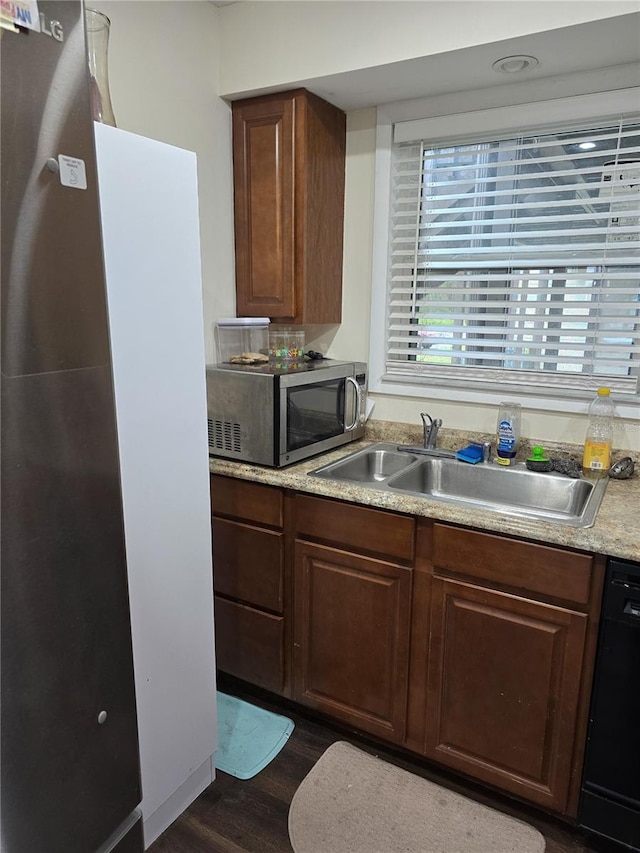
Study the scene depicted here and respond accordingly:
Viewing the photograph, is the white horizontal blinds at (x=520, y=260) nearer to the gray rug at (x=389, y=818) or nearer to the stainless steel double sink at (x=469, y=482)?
the stainless steel double sink at (x=469, y=482)

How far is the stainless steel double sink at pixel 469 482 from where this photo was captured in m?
1.91

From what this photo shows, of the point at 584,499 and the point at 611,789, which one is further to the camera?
the point at 584,499

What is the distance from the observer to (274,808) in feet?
5.79

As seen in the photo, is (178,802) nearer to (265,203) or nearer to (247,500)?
(247,500)

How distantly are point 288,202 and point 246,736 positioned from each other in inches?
79.3

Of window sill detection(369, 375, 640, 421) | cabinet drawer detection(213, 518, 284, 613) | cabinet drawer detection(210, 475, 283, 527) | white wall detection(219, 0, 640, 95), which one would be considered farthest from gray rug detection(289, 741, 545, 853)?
white wall detection(219, 0, 640, 95)

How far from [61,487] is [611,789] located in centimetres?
160

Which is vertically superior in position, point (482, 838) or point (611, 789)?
point (611, 789)

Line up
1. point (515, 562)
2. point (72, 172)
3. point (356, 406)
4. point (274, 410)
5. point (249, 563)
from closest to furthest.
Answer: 1. point (72, 172)
2. point (515, 562)
3. point (274, 410)
4. point (249, 563)
5. point (356, 406)

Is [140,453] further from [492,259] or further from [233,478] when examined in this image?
[492,259]

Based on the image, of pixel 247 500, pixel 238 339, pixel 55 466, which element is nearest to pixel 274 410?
pixel 247 500

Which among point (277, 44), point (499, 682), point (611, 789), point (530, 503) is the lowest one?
point (611, 789)

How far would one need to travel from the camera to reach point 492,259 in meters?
2.25

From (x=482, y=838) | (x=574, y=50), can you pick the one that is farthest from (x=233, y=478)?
(x=574, y=50)
